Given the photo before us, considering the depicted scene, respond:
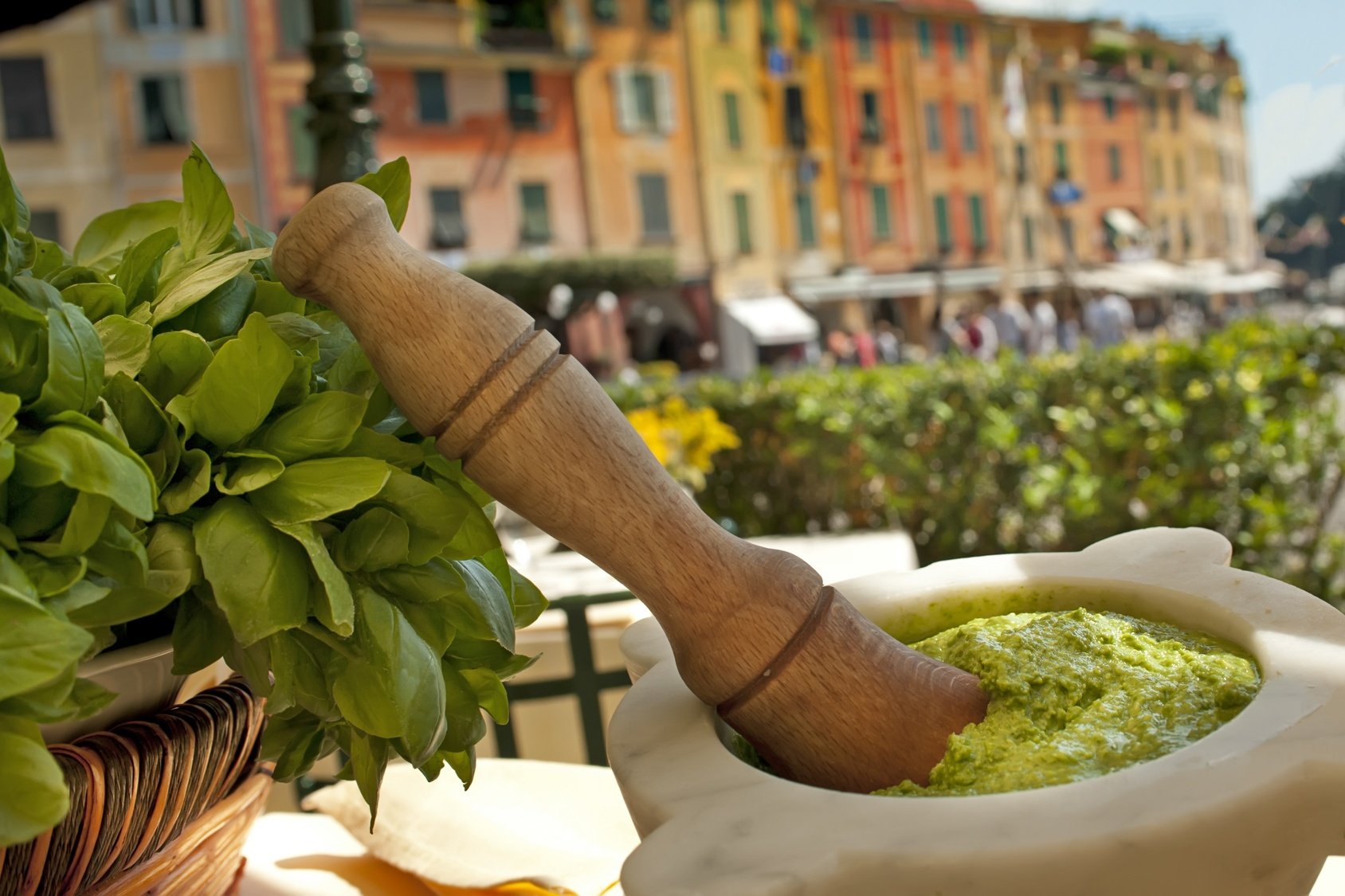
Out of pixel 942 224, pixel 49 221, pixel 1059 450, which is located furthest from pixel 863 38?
pixel 1059 450

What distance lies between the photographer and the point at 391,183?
0.66 meters

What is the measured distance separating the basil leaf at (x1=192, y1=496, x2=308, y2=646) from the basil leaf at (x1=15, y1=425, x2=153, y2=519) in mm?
45

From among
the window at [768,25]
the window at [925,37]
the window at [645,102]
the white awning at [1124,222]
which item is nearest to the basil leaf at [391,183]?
the window at [645,102]

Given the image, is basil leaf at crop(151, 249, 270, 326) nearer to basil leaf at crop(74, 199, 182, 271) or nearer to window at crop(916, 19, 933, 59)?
basil leaf at crop(74, 199, 182, 271)

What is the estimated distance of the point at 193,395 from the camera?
50cm

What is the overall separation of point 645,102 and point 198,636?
71.2ft

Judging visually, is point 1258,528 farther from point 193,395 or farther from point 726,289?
point 726,289

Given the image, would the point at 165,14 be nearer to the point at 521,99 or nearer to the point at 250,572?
the point at 521,99

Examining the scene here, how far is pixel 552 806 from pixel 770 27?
23.4 meters

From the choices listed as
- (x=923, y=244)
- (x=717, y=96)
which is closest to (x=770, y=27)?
(x=717, y=96)

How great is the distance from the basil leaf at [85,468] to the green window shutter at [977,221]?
83.7 feet

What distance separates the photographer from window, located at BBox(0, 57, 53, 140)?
17375 mm

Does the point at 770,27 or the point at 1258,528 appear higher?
the point at 770,27

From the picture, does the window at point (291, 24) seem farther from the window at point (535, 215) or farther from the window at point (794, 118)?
the window at point (794, 118)
